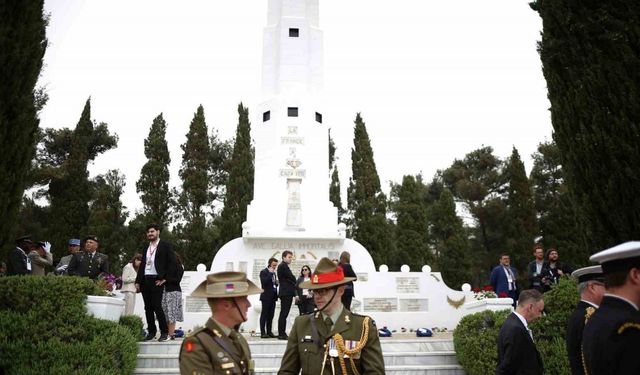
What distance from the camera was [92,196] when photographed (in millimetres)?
27172

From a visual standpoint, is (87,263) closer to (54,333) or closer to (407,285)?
(54,333)

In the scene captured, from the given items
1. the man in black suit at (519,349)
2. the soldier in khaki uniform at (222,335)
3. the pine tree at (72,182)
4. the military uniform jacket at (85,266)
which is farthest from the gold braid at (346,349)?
the pine tree at (72,182)

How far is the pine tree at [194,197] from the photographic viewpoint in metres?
25.0

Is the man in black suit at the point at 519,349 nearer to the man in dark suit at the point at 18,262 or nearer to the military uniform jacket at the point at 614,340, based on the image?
the military uniform jacket at the point at 614,340

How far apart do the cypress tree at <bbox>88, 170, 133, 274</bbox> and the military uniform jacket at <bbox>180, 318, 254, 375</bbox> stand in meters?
22.0

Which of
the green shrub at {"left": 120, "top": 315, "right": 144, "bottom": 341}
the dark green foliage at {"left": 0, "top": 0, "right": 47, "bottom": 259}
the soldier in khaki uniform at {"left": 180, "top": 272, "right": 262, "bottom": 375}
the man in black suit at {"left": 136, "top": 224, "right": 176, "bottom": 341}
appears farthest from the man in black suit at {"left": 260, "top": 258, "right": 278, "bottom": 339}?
the soldier in khaki uniform at {"left": 180, "top": 272, "right": 262, "bottom": 375}

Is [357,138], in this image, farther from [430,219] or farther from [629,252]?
[629,252]

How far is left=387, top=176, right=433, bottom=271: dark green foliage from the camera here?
26.2 meters

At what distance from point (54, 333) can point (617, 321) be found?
21.3ft

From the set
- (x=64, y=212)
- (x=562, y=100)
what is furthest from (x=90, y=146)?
(x=562, y=100)

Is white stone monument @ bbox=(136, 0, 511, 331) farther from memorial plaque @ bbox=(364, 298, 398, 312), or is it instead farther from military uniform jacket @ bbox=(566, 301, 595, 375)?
military uniform jacket @ bbox=(566, 301, 595, 375)

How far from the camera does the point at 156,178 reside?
84.1 ft

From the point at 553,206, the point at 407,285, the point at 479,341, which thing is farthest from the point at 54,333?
the point at 553,206

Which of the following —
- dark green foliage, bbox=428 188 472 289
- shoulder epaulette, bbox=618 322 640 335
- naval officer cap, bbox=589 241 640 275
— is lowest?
shoulder epaulette, bbox=618 322 640 335
